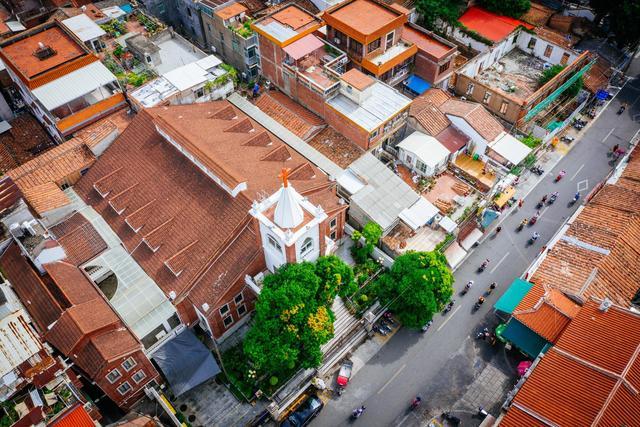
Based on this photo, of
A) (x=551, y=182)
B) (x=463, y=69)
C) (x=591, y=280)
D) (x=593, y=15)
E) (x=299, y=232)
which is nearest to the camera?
→ (x=299, y=232)

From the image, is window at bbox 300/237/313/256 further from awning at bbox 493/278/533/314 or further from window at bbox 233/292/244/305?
awning at bbox 493/278/533/314

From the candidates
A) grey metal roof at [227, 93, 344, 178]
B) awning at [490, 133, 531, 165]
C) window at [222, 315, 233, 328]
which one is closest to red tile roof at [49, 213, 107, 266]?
window at [222, 315, 233, 328]

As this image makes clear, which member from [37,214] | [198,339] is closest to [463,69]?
[198,339]

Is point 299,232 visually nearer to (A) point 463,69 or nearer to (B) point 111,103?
(B) point 111,103

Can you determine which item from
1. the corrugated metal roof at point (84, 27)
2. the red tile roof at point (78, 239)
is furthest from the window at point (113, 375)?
the corrugated metal roof at point (84, 27)

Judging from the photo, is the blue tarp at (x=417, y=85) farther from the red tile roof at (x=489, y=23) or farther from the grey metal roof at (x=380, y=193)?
the grey metal roof at (x=380, y=193)
